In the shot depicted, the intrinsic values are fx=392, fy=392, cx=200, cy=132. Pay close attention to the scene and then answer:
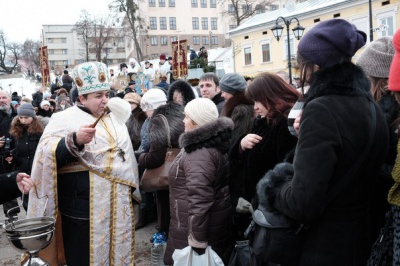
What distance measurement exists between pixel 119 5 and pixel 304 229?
48.0 metres

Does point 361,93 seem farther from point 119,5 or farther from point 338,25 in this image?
point 119,5

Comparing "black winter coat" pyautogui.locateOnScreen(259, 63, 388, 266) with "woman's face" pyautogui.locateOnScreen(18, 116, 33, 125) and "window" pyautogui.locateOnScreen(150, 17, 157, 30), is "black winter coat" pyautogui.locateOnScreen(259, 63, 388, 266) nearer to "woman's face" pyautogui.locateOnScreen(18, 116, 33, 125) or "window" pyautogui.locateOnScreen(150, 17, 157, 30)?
"woman's face" pyautogui.locateOnScreen(18, 116, 33, 125)

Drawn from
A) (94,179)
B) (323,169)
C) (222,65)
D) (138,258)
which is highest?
(222,65)

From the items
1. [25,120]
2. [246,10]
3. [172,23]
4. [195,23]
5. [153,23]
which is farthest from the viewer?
[195,23]

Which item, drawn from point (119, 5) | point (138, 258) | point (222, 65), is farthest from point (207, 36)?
point (138, 258)

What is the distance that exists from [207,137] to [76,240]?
4.32 feet

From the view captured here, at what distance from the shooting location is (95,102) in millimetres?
3209

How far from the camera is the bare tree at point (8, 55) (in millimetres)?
69125

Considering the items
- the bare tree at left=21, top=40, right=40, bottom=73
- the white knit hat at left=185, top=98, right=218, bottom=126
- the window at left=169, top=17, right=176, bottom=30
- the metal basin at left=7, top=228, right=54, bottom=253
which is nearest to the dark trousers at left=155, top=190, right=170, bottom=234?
the white knit hat at left=185, top=98, right=218, bottom=126

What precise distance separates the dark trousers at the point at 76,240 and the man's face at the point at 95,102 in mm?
884

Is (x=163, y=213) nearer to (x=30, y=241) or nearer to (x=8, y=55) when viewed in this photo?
(x=30, y=241)

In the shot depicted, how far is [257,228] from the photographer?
7.07 ft

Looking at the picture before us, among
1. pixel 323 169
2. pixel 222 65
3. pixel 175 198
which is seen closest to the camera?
pixel 323 169

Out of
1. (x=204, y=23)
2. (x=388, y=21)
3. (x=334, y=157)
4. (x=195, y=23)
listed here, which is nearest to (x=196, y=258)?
(x=334, y=157)
